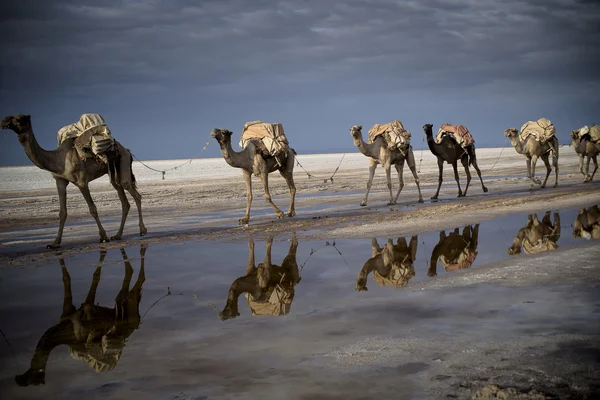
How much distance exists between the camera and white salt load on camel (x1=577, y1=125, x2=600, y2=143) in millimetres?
24844

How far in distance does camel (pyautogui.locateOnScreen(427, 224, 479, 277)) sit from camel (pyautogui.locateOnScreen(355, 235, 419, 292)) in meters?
0.33

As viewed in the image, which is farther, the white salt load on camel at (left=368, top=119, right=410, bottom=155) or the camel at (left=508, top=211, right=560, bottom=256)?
the white salt load on camel at (left=368, top=119, right=410, bottom=155)

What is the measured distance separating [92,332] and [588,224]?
379 inches

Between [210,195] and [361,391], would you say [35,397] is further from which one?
[210,195]

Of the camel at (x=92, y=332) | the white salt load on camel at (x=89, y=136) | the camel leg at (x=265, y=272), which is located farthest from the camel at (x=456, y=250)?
the white salt load on camel at (x=89, y=136)

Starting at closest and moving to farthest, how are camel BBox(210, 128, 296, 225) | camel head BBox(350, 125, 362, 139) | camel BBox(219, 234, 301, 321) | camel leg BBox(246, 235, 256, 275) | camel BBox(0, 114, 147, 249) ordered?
camel BBox(219, 234, 301, 321) → camel leg BBox(246, 235, 256, 275) → camel BBox(0, 114, 147, 249) → camel BBox(210, 128, 296, 225) → camel head BBox(350, 125, 362, 139)

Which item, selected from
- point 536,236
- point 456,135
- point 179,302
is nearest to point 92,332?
point 179,302

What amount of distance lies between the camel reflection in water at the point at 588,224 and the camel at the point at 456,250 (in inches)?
69.7

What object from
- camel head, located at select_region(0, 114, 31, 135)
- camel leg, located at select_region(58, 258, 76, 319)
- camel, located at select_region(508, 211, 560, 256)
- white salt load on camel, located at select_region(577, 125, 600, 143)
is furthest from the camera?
white salt load on camel, located at select_region(577, 125, 600, 143)

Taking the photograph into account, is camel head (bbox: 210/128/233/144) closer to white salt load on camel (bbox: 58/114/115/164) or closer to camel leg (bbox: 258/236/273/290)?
white salt load on camel (bbox: 58/114/115/164)

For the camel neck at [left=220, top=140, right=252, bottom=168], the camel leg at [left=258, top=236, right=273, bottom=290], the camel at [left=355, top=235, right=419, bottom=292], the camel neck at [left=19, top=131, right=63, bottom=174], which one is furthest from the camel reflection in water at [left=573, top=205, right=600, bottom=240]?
the camel neck at [left=19, top=131, right=63, bottom=174]

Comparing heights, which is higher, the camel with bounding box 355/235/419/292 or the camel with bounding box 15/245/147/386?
the camel with bounding box 355/235/419/292

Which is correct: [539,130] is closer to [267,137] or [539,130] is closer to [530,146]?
[530,146]

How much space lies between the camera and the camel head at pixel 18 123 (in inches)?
470
